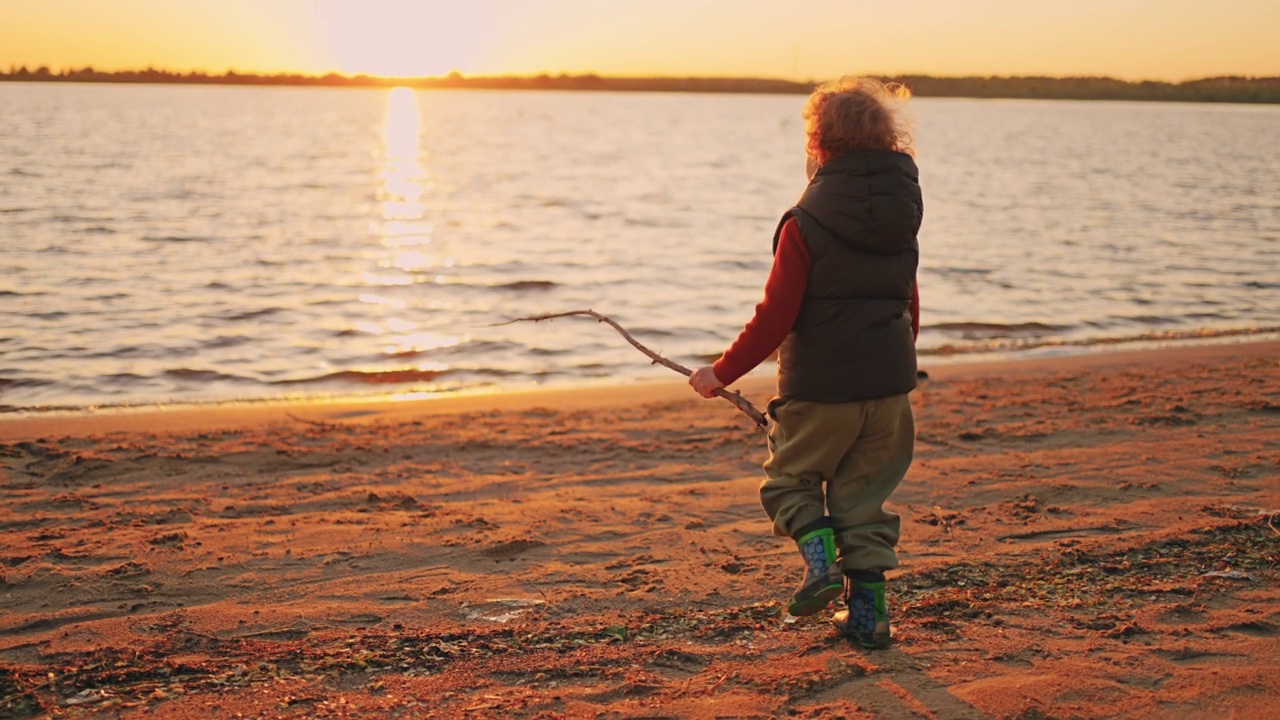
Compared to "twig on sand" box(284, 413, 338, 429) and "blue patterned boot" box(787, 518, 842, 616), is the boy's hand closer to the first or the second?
"blue patterned boot" box(787, 518, 842, 616)

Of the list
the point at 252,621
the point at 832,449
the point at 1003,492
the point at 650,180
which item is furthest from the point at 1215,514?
the point at 650,180

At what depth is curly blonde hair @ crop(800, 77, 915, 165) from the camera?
321cm

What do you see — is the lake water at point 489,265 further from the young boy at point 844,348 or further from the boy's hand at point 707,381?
the boy's hand at point 707,381

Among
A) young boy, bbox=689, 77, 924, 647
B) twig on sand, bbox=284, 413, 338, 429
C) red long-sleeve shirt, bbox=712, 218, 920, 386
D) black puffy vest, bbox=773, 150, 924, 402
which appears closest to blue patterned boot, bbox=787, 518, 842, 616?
young boy, bbox=689, 77, 924, 647

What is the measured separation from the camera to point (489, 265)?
1617 cm

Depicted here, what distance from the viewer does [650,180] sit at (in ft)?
106

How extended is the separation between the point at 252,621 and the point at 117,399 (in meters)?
5.32

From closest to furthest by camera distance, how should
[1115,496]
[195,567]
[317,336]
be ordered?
[195,567] < [1115,496] < [317,336]

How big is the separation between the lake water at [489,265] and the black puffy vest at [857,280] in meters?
0.34

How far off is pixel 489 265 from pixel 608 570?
12175 mm

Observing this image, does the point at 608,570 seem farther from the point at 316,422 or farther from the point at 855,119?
the point at 316,422

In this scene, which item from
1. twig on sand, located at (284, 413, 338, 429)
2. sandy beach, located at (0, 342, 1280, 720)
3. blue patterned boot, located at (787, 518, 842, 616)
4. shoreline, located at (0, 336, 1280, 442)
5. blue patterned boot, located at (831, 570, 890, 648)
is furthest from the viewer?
shoreline, located at (0, 336, 1280, 442)

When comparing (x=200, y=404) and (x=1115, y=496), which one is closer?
(x=1115, y=496)

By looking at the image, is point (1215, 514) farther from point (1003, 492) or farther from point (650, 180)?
point (650, 180)
